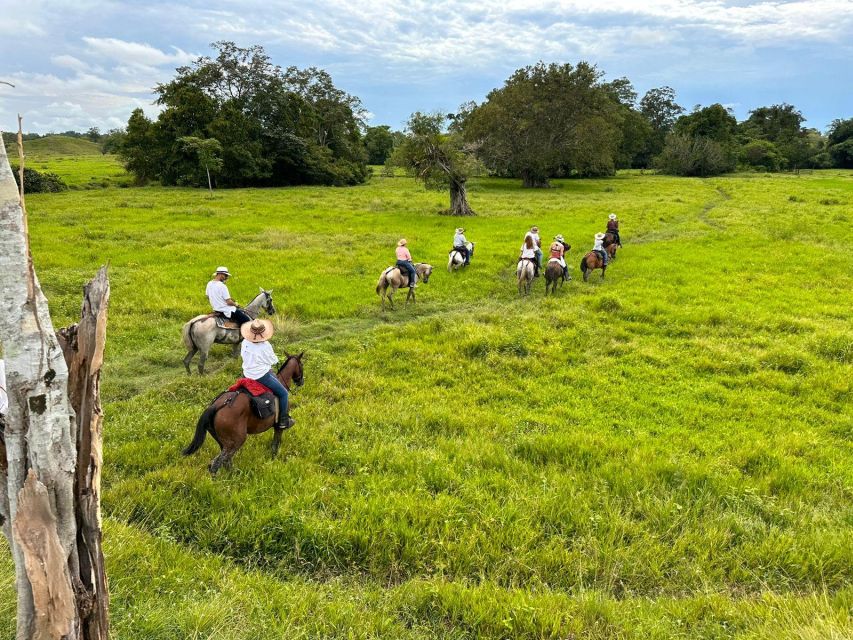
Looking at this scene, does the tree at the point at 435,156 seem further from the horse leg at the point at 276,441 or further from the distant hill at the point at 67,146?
the distant hill at the point at 67,146

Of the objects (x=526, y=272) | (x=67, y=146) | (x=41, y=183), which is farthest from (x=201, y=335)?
(x=67, y=146)

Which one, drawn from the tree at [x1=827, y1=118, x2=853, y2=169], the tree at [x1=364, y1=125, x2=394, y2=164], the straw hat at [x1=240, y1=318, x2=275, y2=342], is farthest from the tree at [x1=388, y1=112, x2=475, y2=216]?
the tree at [x1=827, y1=118, x2=853, y2=169]

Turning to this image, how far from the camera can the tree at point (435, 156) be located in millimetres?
33969

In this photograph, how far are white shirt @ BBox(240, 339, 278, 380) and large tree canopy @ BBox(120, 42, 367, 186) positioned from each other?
157 feet

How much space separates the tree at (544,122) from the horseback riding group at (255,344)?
38.2 metres

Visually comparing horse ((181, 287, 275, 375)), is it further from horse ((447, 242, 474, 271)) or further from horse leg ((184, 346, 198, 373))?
horse ((447, 242, 474, 271))

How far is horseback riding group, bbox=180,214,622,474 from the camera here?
689cm

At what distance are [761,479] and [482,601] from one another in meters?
4.63

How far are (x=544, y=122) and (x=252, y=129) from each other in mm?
32690

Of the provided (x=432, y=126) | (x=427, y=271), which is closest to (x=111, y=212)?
(x=432, y=126)

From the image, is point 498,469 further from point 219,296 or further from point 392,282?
point 392,282

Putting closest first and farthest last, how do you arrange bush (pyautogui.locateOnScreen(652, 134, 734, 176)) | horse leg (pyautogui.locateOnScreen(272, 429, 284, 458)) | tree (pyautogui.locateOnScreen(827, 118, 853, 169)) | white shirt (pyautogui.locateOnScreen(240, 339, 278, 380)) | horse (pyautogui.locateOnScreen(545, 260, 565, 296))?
white shirt (pyautogui.locateOnScreen(240, 339, 278, 380)), horse leg (pyautogui.locateOnScreen(272, 429, 284, 458)), horse (pyautogui.locateOnScreen(545, 260, 565, 296)), bush (pyautogui.locateOnScreen(652, 134, 734, 176)), tree (pyautogui.locateOnScreen(827, 118, 853, 169))

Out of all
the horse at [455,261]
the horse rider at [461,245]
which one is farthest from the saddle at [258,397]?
the horse rider at [461,245]

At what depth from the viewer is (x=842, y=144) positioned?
285ft
